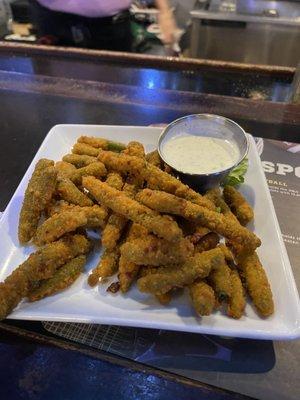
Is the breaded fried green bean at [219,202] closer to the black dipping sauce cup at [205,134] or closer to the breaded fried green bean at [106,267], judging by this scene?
the black dipping sauce cup at [205,134]

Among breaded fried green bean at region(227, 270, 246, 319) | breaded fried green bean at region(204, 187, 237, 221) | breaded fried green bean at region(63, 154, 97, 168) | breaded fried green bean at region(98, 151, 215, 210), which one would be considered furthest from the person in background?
breaded fried green bean at region(227, 270, 246, 319)

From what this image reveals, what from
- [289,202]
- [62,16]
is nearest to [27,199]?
[289,202]

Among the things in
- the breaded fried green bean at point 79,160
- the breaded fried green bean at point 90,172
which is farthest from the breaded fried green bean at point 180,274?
the breaded fried green bean at point 79,160

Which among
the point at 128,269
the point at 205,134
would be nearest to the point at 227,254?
the point at 128,269

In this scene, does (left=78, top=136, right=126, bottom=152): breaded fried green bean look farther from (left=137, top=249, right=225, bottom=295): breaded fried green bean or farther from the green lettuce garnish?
(left=137, top=249, right=225, bottom=295): breaded fried green bean

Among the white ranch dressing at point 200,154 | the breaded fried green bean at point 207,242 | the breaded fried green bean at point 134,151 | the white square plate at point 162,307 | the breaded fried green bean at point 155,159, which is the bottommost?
the white square plate at point 162,307

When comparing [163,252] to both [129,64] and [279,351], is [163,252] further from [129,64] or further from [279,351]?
[129,64]
